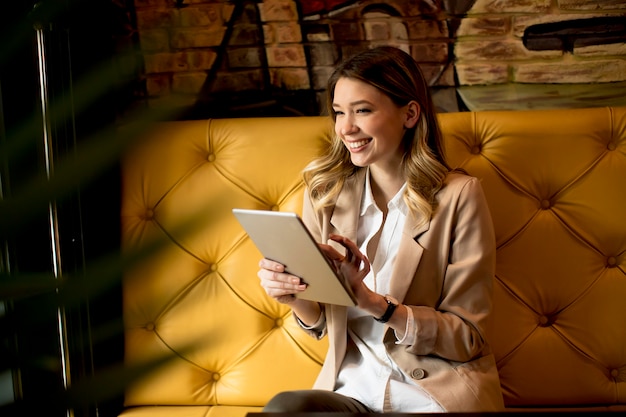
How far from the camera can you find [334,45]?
5.50ft

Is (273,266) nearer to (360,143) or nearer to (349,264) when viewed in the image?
(349,264)

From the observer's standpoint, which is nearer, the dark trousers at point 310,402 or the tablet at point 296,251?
the tablet at point 296,251

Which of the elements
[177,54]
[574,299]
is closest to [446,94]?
[574,299]

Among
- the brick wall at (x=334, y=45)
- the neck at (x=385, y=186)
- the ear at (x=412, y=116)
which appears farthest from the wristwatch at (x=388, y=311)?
the brick wall at (x=334, y=45)

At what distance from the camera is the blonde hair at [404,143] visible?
136 centimetres

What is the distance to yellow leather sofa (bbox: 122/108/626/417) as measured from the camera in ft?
4.85

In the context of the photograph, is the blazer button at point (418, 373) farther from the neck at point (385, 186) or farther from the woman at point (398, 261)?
the neck at point (385, 186)

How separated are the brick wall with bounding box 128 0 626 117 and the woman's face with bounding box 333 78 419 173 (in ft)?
1.07

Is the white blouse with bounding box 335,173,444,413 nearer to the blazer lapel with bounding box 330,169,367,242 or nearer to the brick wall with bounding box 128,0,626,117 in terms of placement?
the blazer lapel with bounding box 330,169,367,242

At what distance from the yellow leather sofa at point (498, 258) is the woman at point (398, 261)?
147 millimetres

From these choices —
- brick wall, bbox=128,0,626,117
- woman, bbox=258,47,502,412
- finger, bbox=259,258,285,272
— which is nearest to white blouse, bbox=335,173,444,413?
woman, bbox=258,47,502,412

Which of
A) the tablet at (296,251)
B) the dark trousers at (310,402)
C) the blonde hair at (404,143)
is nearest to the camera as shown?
the tablet at (296,251)

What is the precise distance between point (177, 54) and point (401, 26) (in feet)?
1.85

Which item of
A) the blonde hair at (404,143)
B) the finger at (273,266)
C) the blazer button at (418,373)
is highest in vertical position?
the blonde hair at (404,143)
